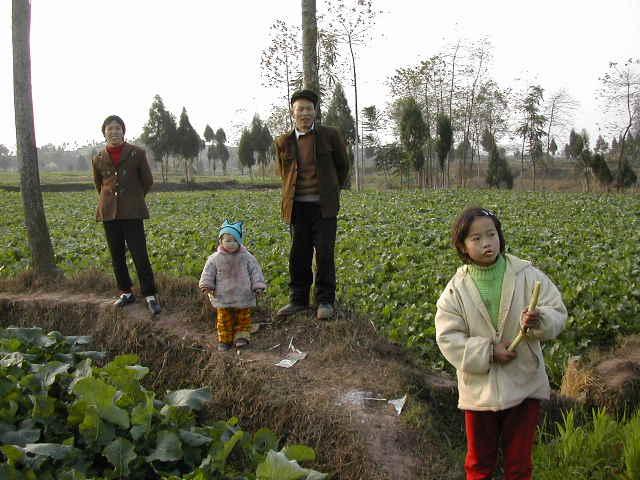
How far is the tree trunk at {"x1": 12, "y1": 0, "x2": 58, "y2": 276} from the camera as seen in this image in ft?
21.8

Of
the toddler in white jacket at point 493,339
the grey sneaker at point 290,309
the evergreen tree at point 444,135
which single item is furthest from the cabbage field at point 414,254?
the evergreen tree at point 444,135

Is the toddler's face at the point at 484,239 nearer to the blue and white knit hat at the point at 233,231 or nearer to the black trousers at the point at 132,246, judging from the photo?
the blue and white knit hat at the point at 233,231

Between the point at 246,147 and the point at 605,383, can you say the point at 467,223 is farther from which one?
the point at 246,147

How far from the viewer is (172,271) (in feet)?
24.1

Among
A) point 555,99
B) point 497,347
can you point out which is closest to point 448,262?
point 497,347

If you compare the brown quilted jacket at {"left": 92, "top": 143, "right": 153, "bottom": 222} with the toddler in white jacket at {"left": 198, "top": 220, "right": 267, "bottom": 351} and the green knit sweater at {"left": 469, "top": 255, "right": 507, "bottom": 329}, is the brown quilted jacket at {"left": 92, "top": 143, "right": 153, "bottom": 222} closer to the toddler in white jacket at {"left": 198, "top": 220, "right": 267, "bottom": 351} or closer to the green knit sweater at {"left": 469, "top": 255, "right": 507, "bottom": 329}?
the toddler in white jacket at {"left": 198, "top": 220, "right": 267, "bottom": 351}

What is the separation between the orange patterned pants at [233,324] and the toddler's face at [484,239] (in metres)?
2.70

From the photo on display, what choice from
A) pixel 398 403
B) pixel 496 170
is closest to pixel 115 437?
pixel 398 403

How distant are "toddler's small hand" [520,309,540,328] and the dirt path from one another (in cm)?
149

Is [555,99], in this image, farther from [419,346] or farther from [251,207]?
[419,346]

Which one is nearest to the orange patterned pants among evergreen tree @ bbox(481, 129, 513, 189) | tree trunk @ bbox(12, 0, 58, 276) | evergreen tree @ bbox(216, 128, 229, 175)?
tree trunk @ bbox(12, 0, 58, 276)

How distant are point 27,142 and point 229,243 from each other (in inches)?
153

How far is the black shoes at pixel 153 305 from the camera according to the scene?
568cm

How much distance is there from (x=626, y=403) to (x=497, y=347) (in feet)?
7.82
